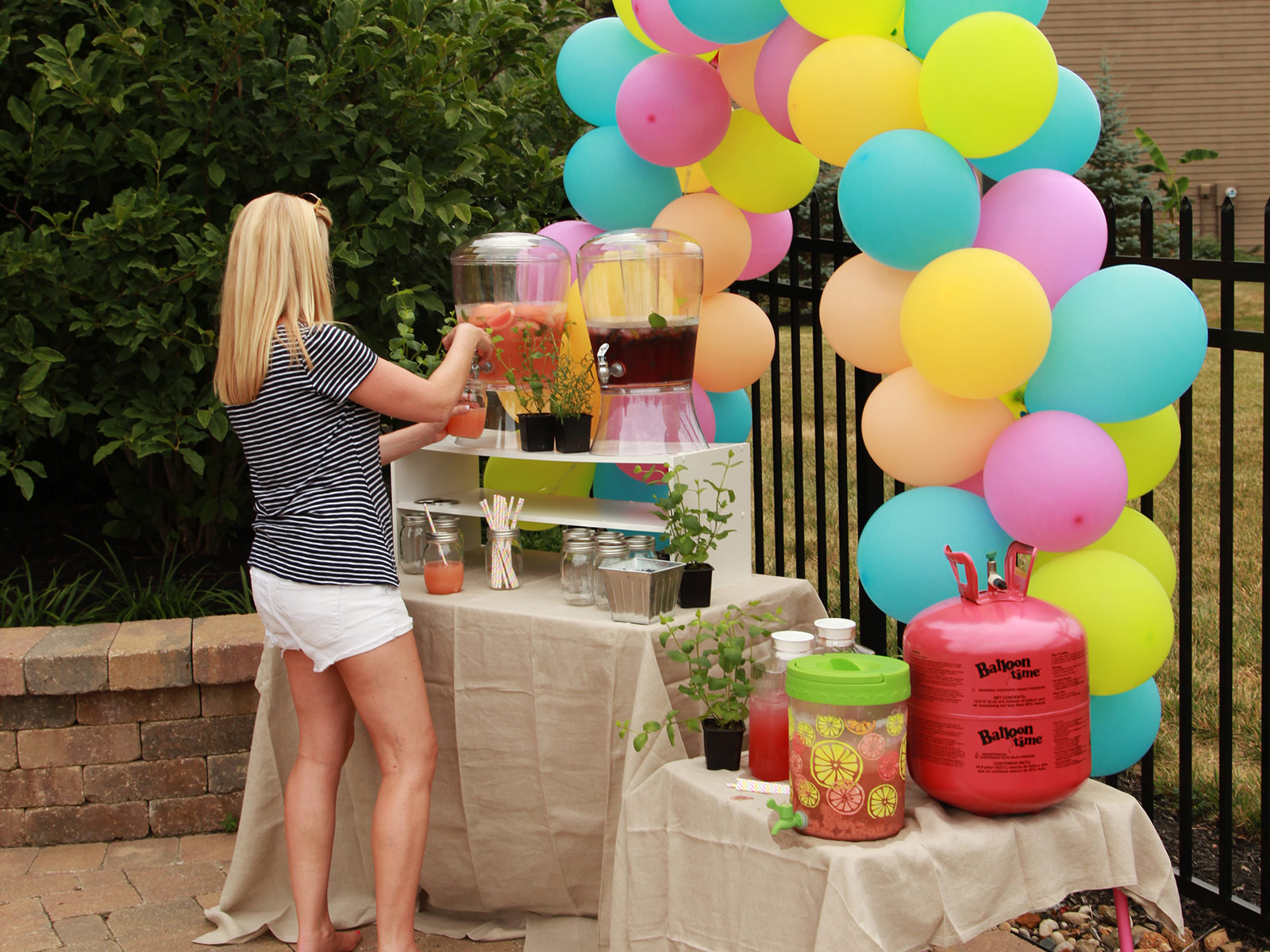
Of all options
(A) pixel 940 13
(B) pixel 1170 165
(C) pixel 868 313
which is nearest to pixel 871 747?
(C) pixel 868 313

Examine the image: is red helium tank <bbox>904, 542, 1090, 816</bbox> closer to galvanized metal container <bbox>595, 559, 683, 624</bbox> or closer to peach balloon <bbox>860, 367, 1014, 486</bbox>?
peach balloon <bbox>860, 367, 1014, 486</bbox>

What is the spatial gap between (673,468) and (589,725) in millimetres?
652

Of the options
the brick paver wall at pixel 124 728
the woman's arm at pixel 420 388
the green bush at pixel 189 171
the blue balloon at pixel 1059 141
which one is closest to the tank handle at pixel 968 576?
the blue balloon at pixel 1059 141

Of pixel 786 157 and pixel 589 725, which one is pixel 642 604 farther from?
pixel 786 157

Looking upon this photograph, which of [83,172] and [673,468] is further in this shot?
[83,172]

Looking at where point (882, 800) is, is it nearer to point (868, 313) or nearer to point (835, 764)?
point (835, 764)

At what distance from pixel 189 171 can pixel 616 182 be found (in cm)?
173

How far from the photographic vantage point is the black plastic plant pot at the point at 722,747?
2.44 metres

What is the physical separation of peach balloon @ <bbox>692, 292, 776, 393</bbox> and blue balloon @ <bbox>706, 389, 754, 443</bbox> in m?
0.16

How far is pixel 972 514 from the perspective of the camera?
102 inches

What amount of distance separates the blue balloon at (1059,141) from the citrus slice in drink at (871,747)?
1.30 meters

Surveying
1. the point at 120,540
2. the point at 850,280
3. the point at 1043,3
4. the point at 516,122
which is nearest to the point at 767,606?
the point at 850,280

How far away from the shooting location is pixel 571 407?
3125 millimetres

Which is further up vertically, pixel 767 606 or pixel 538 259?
pixel 538 259
